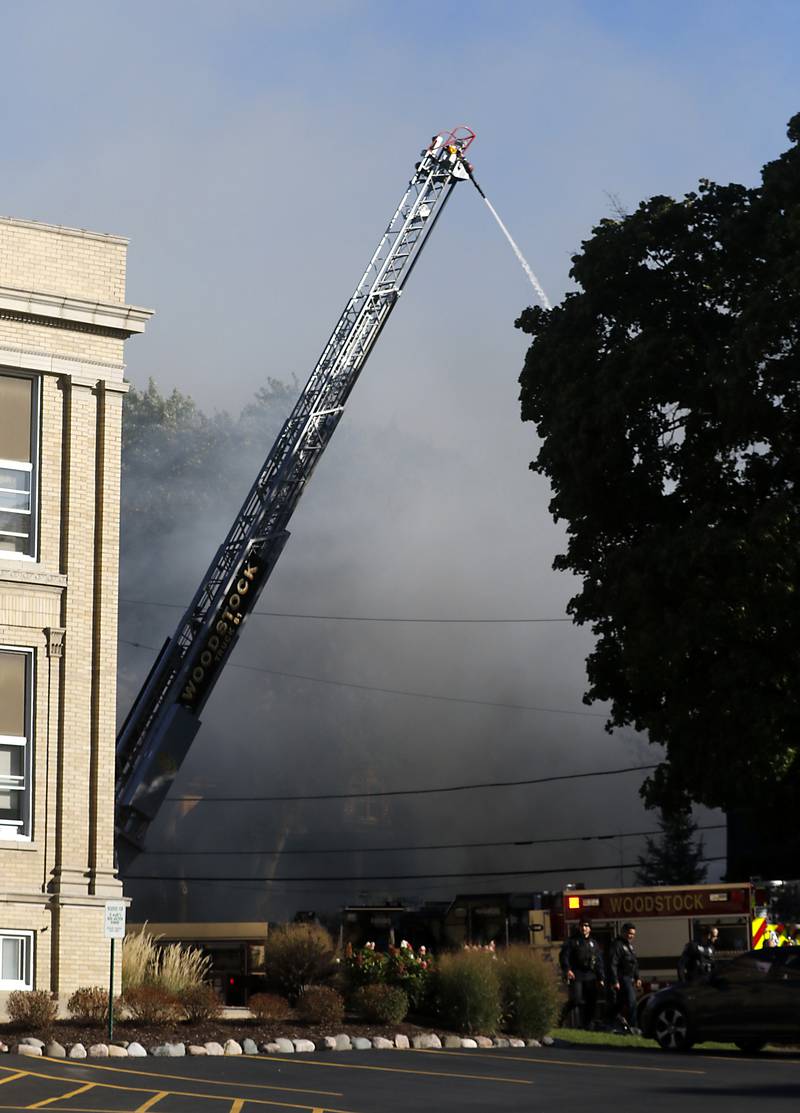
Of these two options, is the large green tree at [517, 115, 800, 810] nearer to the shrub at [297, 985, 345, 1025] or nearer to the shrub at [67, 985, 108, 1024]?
the shrub at [297, 985, 345, 1025]

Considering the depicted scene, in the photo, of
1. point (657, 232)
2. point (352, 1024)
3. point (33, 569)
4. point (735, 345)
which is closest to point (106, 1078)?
point (352, 1024)

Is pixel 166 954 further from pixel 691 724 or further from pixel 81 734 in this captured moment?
pixel 691 724

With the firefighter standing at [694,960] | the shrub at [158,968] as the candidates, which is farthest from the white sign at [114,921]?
the firefighter standing at [694,960]

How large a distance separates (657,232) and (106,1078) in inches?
810

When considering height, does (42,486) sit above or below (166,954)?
above

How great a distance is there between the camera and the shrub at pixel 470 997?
21.9 meters

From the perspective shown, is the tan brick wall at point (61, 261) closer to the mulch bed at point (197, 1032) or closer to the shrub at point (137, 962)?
the shrub at point (137, 962)

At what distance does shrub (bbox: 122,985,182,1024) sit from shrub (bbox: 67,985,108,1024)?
31cm

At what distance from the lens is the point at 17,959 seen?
21.8 m

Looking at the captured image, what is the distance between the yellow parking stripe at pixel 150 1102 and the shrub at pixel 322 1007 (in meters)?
6.20

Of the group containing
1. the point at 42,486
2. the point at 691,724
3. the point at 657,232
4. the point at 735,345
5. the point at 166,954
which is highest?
the point at 657,232

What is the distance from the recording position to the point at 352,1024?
21578mm

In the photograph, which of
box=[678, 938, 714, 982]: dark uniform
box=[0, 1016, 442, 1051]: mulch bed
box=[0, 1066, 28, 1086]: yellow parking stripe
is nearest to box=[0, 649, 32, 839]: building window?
box=[0, 1016, 442, 1051]: mulch bed

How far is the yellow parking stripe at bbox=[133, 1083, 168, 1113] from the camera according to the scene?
44.5 feet
